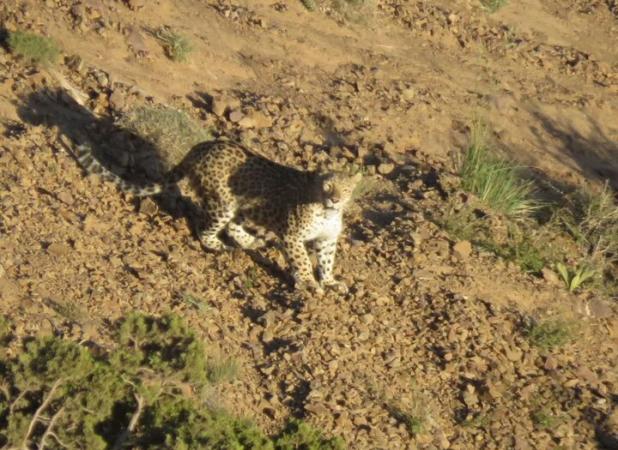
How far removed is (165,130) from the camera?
414 inches

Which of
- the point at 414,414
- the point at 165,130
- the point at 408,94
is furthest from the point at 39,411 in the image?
the point at 408,94

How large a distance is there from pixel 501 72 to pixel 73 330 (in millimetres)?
8499

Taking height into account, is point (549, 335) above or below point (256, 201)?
above

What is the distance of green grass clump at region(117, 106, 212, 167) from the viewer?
1050cm

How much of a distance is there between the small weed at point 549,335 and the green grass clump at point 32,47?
223 inches

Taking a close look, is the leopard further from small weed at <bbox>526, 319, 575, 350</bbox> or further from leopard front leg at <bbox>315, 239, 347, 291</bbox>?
small weed at <bbox>526, 319, 575, 350</bbox>

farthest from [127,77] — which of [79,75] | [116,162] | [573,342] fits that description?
[573,342]

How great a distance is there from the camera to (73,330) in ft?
24.7

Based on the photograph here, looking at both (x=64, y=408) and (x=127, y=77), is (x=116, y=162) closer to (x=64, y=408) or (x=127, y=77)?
(x=127, y=77)

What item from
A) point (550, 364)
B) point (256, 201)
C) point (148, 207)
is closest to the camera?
point (550, 364)

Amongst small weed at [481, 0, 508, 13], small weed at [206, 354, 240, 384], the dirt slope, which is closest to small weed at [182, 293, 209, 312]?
the dirt slope

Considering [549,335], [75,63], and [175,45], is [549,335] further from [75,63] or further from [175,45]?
[75,63]

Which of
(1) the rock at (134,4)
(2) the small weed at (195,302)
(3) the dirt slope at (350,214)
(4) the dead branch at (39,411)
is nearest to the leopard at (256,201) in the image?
(3) the dirt slope at (350,214)

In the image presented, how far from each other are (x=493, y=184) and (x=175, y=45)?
13.3 feet
